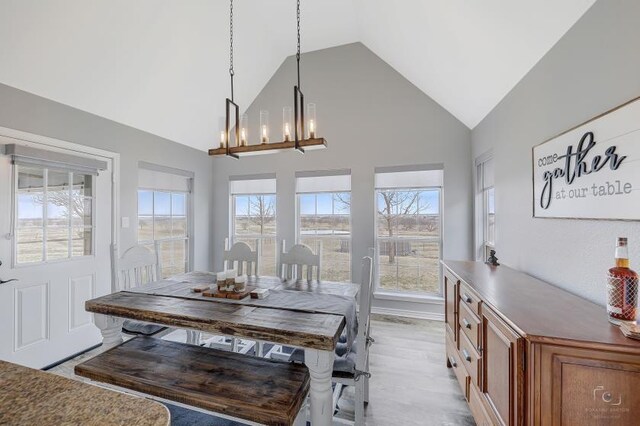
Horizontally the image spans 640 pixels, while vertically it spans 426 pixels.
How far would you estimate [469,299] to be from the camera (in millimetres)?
1837

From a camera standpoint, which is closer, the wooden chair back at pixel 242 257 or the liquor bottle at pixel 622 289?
the liquor bottle at pixel 622 289

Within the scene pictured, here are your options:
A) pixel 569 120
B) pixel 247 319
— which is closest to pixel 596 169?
pixel 569 120

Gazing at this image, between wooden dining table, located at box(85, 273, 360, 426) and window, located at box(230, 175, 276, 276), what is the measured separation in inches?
88.9

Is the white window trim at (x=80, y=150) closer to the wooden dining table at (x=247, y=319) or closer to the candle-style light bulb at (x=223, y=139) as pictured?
the wooden dining table at (x=247, y=319)

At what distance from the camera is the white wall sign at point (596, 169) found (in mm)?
1246

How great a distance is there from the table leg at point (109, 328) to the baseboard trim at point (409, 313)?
3019mm

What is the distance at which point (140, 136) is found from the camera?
11.6ft

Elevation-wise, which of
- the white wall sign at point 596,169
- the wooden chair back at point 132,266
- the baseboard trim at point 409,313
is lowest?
the baseboard trim at point 409,313

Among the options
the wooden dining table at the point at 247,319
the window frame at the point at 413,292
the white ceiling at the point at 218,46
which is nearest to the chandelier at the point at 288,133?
the wooden dining table at the point at 247,319

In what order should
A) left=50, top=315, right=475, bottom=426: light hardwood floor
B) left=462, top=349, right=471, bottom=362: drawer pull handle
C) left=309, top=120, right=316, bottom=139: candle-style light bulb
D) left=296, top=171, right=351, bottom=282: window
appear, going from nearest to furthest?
left=462, top=349, right=471, bottom=362: drawer pull handle < left=50, top=315, right=475, bottom=426: light hardwood floor < left=309, top=120, right=316, bottom=139: candle-style light bulb < left=296, top=171, right=351, bottom=282: window

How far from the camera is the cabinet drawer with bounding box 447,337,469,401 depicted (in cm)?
190

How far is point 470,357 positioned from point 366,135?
3007 millimetres

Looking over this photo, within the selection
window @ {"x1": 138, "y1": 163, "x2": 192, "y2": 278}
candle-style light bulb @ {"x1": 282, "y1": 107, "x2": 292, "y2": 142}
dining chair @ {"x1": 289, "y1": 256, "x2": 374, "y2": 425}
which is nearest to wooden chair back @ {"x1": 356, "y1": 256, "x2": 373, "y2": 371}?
dining chair @ {"x1": 289, "y1": 256, "x2": 374, "y2": 425}

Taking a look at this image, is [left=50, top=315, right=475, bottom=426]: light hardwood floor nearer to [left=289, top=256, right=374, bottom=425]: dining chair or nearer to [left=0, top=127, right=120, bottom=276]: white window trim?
[left=289, top=256, right=374, bottom=425]: dining chair
